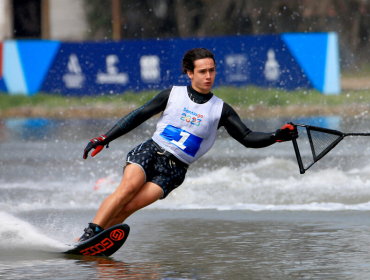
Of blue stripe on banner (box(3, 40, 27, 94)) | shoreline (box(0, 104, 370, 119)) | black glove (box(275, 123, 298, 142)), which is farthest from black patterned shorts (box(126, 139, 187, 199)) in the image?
blue stripe on banner (box(3, 40, 27, 94))

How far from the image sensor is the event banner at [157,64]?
53.1 feet

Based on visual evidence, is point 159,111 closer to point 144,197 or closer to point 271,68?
point 144,197

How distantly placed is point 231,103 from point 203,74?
1129 centimetres

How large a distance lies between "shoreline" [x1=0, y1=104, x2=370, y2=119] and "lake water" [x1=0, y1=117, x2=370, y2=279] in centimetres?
402

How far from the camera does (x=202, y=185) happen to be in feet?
27.6

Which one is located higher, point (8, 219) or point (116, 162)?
point (116, 162)

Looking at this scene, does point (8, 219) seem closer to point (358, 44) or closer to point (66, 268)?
point (66, 268)

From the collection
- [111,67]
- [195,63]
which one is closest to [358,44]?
[111,67]

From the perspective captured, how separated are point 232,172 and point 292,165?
2.68 ft

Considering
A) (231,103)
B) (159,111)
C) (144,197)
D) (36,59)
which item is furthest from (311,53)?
(144,197)

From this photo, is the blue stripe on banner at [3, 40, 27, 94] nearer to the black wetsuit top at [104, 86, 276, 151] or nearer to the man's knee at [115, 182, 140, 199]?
the black wetsuit top at [104, 86, 276, 151]

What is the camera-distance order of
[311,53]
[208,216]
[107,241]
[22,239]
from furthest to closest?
[311,53] → [208,216] → [22,239] → [107,241]

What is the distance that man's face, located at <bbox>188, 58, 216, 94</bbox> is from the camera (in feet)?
17.0

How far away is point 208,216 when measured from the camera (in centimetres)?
669
